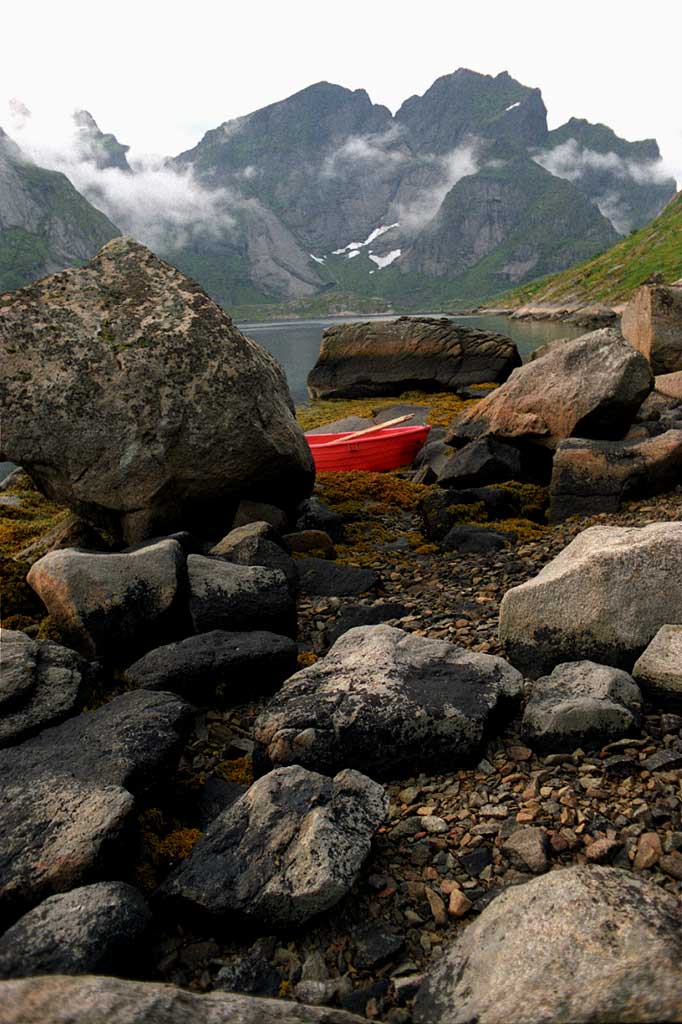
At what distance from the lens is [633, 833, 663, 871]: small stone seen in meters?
5.82

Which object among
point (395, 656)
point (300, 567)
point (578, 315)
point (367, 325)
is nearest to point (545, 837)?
point (395, 656)

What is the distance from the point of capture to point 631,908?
15.2ft

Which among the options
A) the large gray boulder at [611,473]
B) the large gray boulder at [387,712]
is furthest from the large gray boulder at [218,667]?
the large gray boulder at [611,473]

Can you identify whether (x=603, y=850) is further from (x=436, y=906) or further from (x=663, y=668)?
(x=663, y=668)

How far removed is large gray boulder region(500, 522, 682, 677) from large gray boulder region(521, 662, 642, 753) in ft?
2.31

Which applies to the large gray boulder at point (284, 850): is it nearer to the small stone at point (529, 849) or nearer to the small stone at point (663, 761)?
the small stone at point (529, 849)

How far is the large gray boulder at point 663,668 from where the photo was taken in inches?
299

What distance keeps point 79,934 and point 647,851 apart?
459cm

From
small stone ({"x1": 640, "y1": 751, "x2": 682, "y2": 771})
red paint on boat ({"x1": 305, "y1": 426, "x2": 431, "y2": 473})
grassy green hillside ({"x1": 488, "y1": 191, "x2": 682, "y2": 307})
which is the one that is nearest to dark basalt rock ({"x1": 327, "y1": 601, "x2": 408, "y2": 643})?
small stone ({"x1": 640, "y1": 751, "x2": 682, "y2": 771})

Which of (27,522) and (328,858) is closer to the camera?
(328,858)

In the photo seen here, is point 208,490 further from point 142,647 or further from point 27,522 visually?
point 27,522

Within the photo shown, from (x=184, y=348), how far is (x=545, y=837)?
11.1m

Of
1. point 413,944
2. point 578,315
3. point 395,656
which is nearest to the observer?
point 413,944

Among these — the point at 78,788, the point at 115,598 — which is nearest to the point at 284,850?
the point at 78,788
